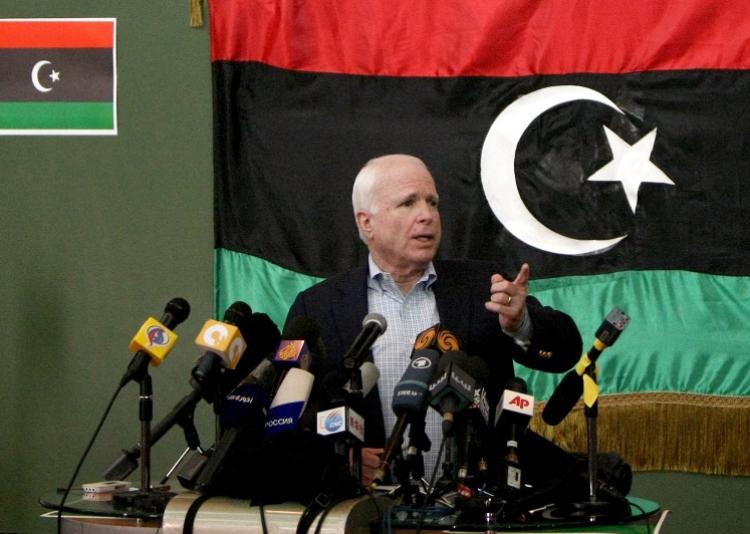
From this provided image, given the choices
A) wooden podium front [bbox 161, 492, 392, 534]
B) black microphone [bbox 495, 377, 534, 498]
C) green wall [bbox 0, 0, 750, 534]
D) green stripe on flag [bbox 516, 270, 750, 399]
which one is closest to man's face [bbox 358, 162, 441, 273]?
black microphone [bbox 495, 377, 534, 498]

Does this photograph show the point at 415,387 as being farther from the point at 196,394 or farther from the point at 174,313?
the point at 174,313

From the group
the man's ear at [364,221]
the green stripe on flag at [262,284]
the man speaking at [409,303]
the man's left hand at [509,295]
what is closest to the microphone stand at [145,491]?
the man speaking at [409,303]

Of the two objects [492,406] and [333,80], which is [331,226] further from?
[492,406]

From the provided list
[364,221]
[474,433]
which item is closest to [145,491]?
[474,433]

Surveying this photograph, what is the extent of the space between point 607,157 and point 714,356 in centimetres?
83

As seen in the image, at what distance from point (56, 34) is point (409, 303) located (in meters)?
2.17

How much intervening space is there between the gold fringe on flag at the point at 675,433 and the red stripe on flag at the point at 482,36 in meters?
1.24

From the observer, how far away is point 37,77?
14.9 feet

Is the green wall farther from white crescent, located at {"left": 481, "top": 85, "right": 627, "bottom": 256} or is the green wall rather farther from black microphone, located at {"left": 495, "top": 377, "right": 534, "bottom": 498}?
black microphone, located at {"left": 495, "top": 377, "right": 534, "bottom": 498}

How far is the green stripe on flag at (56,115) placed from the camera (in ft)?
14.9

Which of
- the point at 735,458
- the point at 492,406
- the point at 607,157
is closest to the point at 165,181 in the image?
the point at 607,157

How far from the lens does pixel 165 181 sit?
452 centimetres

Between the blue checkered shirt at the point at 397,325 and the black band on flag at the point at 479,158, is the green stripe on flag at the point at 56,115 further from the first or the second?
the blue checkered shirt at the point at 397,325

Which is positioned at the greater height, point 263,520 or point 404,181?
point 404,181
